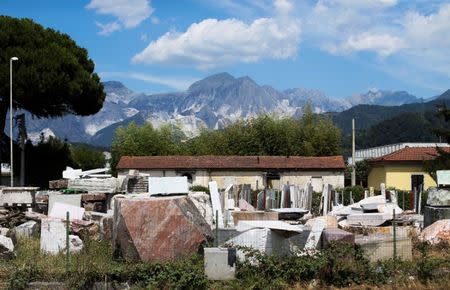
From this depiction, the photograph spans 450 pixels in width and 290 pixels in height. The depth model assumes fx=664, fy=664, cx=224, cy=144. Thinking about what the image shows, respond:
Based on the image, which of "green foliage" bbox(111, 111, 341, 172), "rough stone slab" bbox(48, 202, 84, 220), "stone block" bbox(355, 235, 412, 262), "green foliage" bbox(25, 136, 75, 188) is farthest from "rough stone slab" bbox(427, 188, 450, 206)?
"green foliage" bbox(111, 111, 341, 172)

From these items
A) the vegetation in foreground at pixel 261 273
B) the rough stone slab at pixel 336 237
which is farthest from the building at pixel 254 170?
the vegetation in foreground at pixel 261 273

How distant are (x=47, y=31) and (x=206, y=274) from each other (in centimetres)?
3477

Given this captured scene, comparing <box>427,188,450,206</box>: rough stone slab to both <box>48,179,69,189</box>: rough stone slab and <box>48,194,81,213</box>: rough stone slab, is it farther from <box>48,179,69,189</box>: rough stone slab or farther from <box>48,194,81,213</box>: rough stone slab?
<box>48,179,69,189</box>: rough stone slab

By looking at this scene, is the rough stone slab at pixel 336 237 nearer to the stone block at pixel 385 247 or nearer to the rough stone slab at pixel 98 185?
the stone block at pixel 385 247

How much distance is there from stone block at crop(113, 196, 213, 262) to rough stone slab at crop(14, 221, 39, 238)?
419cm

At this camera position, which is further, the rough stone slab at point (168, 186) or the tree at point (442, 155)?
the tree at point (442, 155)

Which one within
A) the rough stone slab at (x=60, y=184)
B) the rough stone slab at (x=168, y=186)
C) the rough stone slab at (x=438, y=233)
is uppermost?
the rough stone slab at (x=168, y=186)

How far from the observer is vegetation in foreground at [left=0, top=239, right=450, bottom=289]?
12.4 m

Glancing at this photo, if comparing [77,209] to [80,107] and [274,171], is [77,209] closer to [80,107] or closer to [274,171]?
[80,107]

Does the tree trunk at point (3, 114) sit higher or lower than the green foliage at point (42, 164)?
higher

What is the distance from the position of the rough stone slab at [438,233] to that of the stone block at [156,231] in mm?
6255

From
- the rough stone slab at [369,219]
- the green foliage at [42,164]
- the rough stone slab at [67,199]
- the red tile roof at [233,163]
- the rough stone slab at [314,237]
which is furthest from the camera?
the green foliage at [42,164]

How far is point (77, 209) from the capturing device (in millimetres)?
19453

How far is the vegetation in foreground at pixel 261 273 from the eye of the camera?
12445mm
